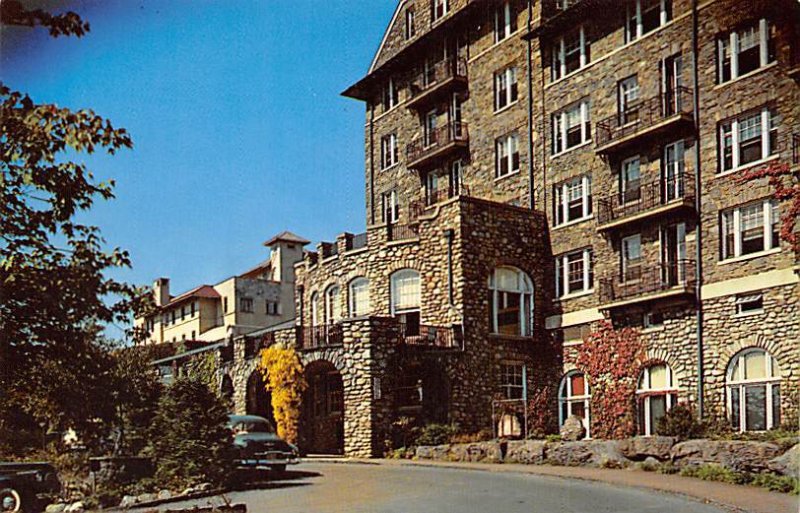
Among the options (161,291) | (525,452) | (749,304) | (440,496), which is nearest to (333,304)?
(525,452)

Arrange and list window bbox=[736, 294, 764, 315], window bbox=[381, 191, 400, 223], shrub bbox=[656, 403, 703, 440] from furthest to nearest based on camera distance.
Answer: window bbox=[381, 191, 400, 223], window bbox=[736, 294, 764, 315], shrub bbox=[656, 403, 703, 440]

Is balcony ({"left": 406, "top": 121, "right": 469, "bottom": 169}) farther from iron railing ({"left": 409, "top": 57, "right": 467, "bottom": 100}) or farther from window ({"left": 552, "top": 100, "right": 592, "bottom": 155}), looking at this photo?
window ({"left": 552, "top": 100, "right": 592, "bottom": 155})

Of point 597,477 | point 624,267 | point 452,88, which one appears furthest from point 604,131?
point 597,477

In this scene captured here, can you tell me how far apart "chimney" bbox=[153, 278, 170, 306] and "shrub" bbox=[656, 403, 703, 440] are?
12271mm

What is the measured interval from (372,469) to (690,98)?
461 inches

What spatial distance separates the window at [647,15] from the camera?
24273 mm

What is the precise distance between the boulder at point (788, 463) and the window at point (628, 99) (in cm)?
1128

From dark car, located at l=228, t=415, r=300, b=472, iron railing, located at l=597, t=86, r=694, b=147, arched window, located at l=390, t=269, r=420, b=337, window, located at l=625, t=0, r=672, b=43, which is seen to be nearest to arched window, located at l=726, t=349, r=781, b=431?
iron railing, located at l=597, t=86, r=694, b=147

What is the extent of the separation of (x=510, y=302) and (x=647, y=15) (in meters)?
8.77

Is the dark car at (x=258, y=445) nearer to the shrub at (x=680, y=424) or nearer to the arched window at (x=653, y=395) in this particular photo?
the shrub at (x=680, y=424)

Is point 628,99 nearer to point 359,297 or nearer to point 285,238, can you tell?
point 359,297

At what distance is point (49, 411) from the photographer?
42.0ft

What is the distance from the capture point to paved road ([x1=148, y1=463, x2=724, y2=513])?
13531 millimetres

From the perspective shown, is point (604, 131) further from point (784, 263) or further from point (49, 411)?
point (49, 411)
